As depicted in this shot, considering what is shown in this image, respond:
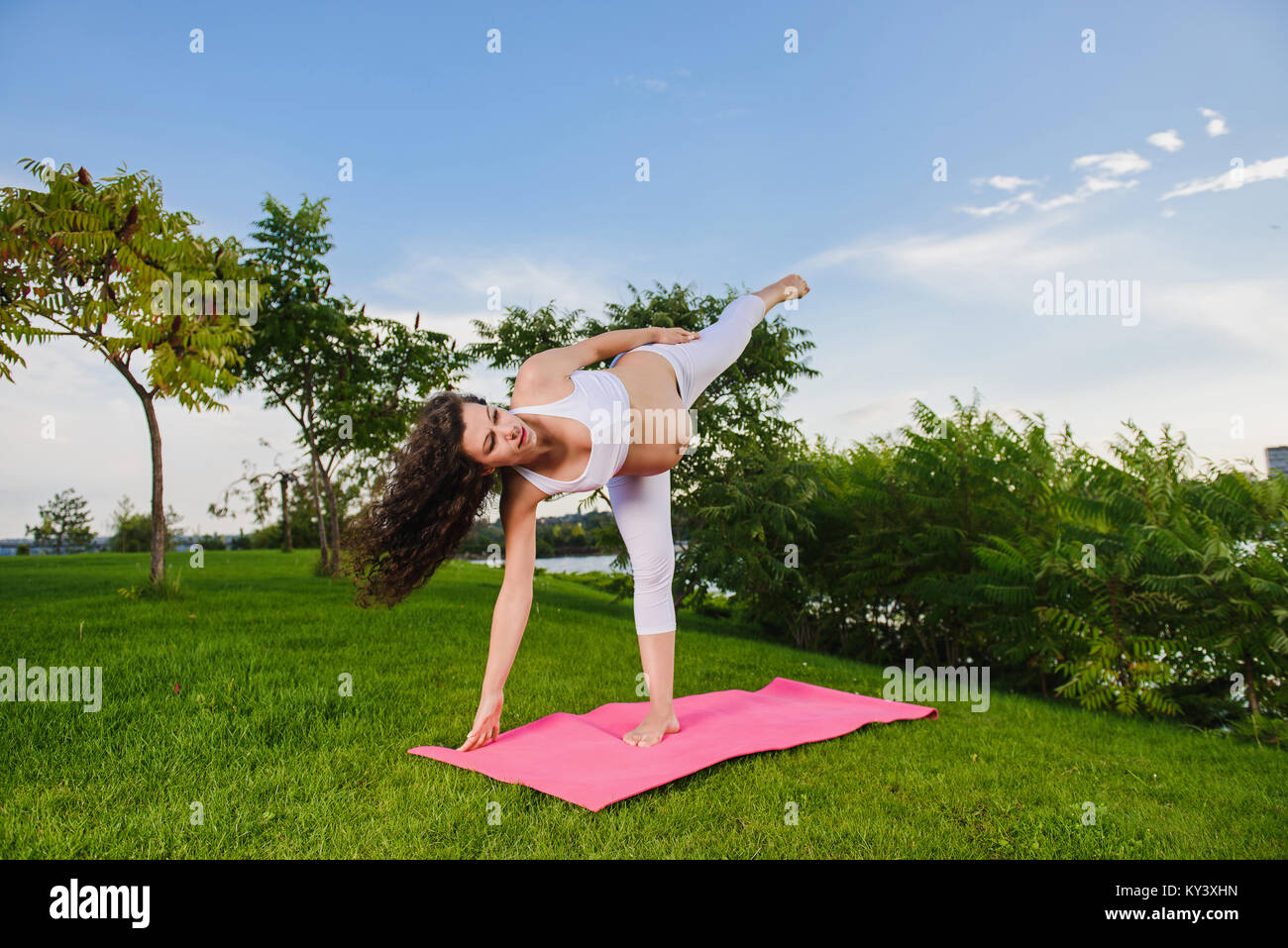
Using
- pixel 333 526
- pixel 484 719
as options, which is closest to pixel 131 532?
pixel 333 526

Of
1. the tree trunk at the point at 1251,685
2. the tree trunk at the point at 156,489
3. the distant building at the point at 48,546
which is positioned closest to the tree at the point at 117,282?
the tree trunk at the point at 156,489

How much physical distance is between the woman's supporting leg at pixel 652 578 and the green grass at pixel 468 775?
32cm

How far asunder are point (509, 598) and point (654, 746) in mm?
1019

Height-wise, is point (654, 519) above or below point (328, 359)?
below

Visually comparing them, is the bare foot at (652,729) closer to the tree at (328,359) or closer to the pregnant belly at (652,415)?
the pregnant belly at (652,415)

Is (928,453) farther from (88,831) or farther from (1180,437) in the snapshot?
(88,831)

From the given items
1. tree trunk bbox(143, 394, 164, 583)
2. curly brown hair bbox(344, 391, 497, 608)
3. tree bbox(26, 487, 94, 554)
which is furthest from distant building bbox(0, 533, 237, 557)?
curly brown hair bbox(344, 391, 497, 608)

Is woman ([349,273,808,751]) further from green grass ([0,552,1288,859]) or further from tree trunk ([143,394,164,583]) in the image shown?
tree trunk ([143,394,164,583])

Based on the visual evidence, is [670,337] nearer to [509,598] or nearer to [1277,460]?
[509,598]

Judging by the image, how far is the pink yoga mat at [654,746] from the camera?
122 inches

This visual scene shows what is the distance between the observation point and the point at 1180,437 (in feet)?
19.1

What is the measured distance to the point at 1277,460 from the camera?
18.5 feet
